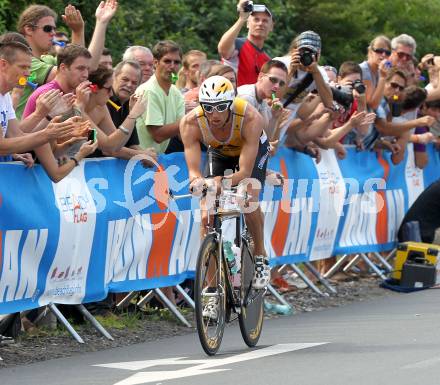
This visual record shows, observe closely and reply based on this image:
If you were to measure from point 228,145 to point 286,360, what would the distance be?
2.04m

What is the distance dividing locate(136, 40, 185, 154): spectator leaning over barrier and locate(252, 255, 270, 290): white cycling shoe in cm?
207

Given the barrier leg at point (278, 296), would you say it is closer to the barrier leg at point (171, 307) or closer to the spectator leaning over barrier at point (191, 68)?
the barrier leg at point (171, 307)

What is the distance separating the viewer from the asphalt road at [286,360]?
28.1ft

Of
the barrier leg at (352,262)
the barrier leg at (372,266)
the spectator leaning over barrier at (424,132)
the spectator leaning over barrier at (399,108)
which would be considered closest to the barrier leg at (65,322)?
the barrier leg at (352,262)

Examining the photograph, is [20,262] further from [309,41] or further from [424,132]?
[424,132]

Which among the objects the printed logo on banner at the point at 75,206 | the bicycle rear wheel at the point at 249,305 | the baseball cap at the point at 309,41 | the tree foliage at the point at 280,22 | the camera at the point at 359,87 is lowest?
the bicycle rear wheel at the point at 249,305

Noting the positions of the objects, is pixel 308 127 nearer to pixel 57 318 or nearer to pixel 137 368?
pixel 57 318

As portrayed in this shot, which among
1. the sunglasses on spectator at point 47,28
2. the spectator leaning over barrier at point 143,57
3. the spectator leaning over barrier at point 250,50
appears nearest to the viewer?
the sunglasses on spectator at point 47,28

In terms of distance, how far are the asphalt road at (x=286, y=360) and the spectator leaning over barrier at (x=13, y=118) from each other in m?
1.66

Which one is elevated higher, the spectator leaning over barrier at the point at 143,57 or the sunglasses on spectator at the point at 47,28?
the sunglasses on spectator at the point at 47,28

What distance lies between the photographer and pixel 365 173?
16.1 meters

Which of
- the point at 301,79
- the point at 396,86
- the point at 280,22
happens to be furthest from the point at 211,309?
the point at 280,22

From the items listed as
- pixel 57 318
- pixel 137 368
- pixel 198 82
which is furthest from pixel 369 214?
pixel 137 368

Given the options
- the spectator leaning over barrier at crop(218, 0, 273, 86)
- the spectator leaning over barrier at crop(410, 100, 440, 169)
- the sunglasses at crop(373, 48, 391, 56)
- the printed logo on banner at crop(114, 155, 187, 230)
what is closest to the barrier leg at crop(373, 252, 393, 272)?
the spectator leaning over barrier at crop(410, 100, 440, 169)
